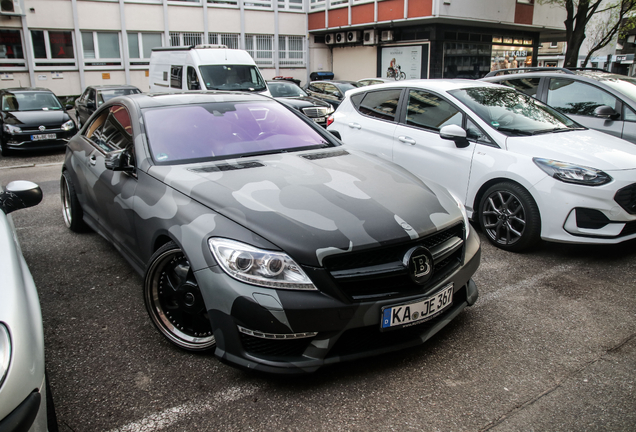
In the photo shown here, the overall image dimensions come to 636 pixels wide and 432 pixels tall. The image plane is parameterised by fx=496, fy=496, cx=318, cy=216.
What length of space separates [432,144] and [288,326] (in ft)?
11.6

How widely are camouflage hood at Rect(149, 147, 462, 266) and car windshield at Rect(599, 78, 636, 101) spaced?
14.4 ft

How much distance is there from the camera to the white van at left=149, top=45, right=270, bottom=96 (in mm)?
13070

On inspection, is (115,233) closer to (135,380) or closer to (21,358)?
(135,380)

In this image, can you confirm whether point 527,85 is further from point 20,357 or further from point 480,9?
point 480,9

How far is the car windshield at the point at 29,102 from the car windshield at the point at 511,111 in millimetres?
10793

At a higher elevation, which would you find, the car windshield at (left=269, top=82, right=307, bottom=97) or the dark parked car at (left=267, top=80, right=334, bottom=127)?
the car windshield at (left=269, top=82, right=307, bottom=97)

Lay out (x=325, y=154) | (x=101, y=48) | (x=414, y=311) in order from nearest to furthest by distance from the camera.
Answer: (x=414, y=311) < (x=325, y=154) < (x=101, y=48)

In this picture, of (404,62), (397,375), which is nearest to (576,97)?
(397,375)

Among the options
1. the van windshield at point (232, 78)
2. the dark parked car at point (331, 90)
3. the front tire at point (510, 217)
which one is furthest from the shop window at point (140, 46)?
the front tire at point (510, 217)

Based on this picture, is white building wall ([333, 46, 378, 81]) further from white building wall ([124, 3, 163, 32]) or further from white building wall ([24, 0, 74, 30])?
white building wall ([24, 0, 74, 30])

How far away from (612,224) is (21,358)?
14.5 ft

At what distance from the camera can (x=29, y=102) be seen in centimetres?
1219

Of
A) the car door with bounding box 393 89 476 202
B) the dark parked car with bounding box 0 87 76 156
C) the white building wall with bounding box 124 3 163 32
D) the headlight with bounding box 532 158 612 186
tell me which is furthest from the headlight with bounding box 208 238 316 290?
the white building wall with bounding box 124 3 163 32

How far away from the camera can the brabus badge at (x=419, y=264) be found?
2.62 meters
